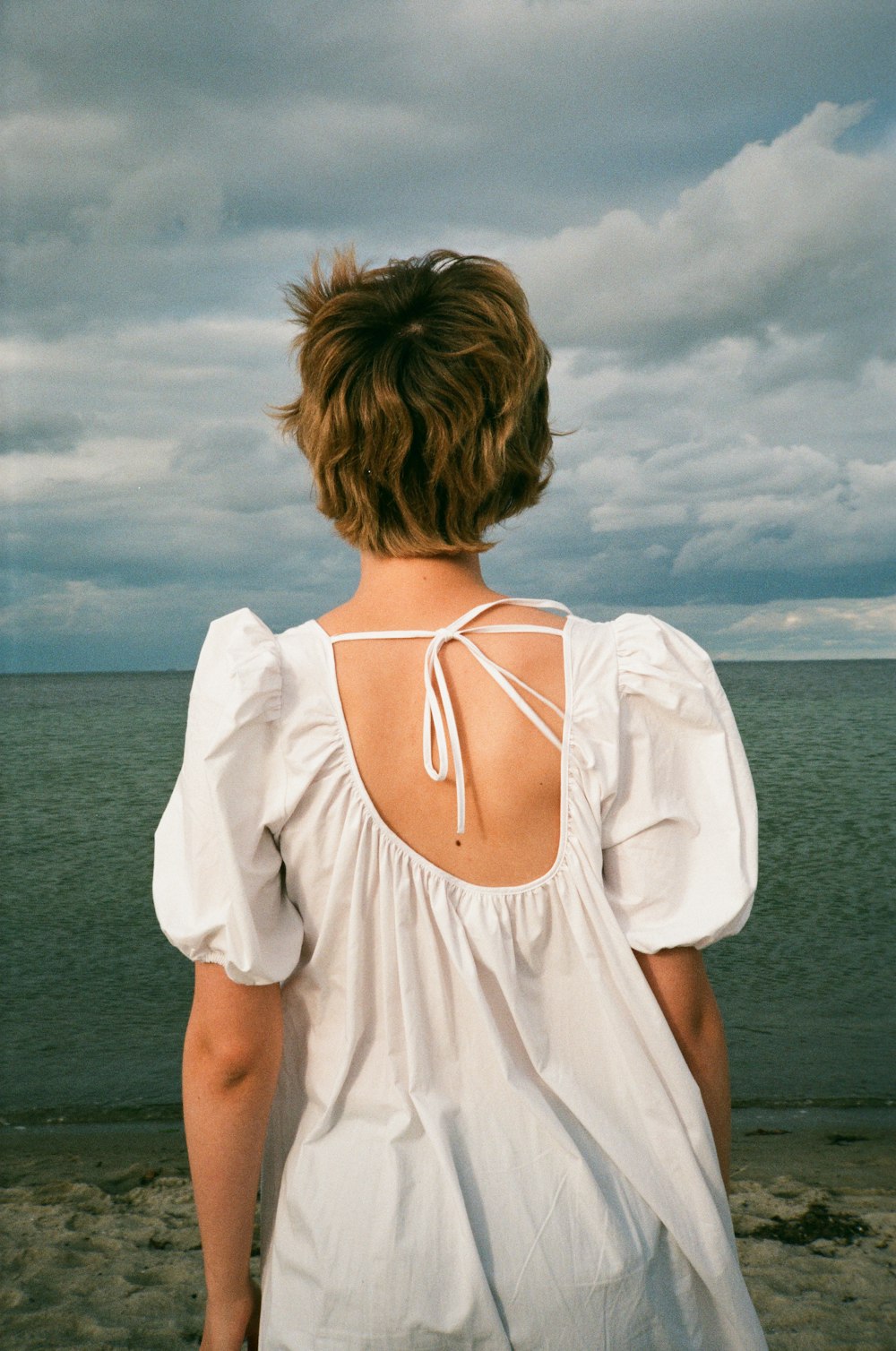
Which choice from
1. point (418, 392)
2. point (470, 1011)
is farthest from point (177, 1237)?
point (418, 392)

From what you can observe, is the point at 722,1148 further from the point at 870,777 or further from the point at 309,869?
the point at 870,777

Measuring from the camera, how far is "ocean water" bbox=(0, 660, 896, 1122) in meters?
5.45

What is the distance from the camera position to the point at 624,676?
121cm

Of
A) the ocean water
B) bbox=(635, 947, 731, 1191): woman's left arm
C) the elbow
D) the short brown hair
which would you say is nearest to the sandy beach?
the ocean water

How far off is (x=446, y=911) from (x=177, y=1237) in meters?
2.98

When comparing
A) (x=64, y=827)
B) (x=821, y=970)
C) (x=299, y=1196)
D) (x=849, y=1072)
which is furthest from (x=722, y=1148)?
(x=64, y=827)

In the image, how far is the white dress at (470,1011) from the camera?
3.48 feet

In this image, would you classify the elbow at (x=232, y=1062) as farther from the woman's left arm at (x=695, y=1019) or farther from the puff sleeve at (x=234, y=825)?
the woman's left arm at (x=695, y=1019)

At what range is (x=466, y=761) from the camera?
1150 mm

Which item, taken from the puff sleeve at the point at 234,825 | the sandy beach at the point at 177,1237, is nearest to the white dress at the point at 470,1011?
the puff sleeve at the point at 234,825

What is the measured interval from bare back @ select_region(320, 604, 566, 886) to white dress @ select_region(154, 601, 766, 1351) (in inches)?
0.7

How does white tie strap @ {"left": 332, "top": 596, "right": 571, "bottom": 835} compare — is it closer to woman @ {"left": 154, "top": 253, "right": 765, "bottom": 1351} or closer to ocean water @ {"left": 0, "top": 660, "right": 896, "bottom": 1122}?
woman @ {"left": 154, "top": 253, "right": 765, "bottom": 1351}

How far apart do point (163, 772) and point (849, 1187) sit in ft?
49.7

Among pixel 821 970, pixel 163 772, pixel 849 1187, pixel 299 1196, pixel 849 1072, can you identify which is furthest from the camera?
pixel 163 772
